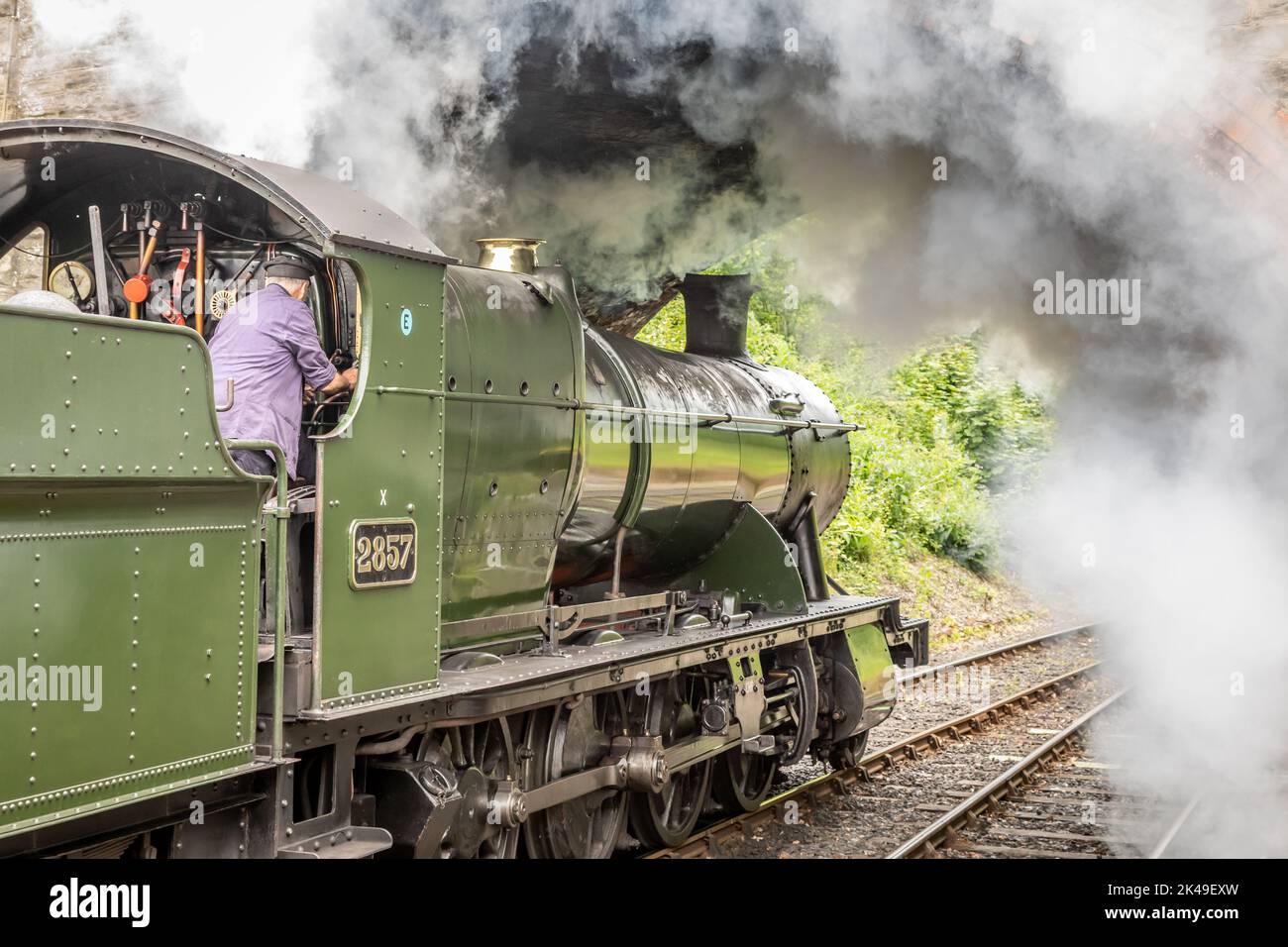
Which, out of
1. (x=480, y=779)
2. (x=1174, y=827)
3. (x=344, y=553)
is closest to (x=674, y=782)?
(x=480, y=779)

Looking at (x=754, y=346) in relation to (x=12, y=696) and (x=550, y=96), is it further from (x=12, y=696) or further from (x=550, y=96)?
(x=12, y=696)

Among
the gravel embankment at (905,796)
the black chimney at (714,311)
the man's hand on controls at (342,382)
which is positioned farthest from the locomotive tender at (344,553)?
the black chimney at (714,311)

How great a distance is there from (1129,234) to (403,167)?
4.18 meters

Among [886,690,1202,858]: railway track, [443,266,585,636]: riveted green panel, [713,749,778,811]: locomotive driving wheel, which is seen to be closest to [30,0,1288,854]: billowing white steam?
[886,690,1202,858]: railway track

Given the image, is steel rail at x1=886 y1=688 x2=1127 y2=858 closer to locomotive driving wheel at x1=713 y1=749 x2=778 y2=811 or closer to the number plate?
locomotive driving wheel at x1=713 y1=749 x2=778 y2=811

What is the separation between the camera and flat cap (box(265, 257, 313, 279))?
4805 mm

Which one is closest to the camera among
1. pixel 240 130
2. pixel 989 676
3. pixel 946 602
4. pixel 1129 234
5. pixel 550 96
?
pixel 240 130

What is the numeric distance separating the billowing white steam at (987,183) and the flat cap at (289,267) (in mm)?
1755

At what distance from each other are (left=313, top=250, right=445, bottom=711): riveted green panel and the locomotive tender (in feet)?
0.04

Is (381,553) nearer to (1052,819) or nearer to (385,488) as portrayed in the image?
(385,488)

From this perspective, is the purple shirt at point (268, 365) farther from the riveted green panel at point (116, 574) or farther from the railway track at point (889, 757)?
the railway track at point (889, 757)

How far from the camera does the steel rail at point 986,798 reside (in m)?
7.79

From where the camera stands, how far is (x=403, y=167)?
291 inches

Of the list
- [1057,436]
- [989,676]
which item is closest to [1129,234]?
[1057,436]
